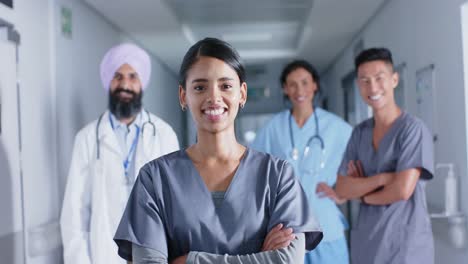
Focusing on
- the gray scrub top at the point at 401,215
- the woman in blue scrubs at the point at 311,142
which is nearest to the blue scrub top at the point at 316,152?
the woman in blue scrubs at the point at 311,142

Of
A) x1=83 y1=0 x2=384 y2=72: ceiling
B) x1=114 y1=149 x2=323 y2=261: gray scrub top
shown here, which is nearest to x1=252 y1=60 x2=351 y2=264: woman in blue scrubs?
x1=114 y1=149 x2=323 y2=261: gray scrub top

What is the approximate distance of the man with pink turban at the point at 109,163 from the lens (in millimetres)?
2398

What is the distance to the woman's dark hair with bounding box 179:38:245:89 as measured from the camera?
1.31 m

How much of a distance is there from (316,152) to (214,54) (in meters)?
1.50

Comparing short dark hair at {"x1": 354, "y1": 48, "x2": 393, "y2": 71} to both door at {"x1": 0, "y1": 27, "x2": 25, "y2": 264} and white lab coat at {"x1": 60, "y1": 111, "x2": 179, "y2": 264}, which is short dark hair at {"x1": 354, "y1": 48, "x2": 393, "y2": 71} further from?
door at {"x1": 0, "y1": 27, "x2": 25, "y2": 264}

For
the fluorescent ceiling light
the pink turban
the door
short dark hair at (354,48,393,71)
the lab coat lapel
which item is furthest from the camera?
the fluorescent ceiling light

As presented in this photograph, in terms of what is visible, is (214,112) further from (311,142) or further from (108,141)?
(311,142)

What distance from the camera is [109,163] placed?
2.45m

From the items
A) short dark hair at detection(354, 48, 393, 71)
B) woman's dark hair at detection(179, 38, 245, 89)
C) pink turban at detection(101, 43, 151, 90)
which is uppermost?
pink turban at detection(101, 43, 151, 90)

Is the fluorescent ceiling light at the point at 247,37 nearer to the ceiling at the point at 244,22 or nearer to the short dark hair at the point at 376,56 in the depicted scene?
the ceiling at the point at 244,22

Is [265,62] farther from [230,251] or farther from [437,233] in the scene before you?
[230,251]

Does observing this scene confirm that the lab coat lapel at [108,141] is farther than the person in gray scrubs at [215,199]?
Yes

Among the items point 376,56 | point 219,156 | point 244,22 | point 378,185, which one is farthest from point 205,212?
point 244,22

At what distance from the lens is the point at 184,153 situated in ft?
4.52
